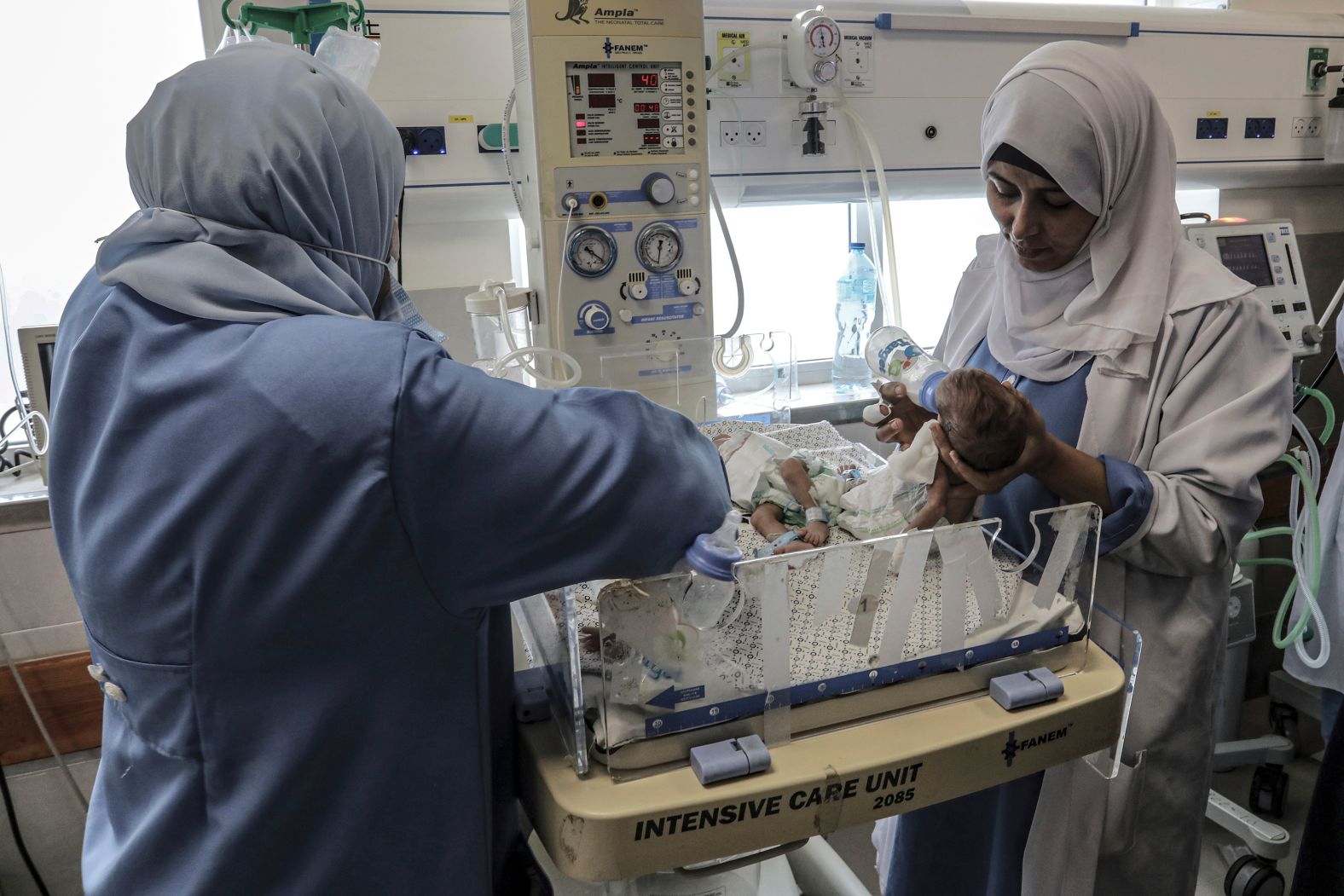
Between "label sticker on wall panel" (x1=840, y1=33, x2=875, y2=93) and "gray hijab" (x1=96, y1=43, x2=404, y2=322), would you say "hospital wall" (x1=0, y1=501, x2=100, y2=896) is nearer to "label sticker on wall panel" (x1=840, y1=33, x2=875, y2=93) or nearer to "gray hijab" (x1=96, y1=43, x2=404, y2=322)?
Result: "gray hijab" (x1=96, y1=43, x2=404, y2=322)

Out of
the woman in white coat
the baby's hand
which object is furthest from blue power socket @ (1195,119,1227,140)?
the baby's hand

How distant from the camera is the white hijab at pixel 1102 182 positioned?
53.2 inches

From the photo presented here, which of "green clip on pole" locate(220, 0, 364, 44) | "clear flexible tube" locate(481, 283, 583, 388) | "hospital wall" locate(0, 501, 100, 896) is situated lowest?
"hospital wall" locate(0, 501, 100, 896)

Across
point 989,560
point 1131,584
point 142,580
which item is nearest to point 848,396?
point 1131,584

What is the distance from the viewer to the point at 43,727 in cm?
203

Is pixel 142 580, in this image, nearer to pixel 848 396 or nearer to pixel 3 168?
pixel 3 168

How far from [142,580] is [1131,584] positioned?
1306mm

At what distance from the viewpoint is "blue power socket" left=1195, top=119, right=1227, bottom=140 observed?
2.81 metres

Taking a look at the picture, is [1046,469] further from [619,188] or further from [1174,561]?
[619,188]

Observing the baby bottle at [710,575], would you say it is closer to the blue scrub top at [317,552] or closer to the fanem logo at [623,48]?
the blue scrub top at [317,552]

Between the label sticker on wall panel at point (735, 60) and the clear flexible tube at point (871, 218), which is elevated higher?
the label sticker on wall panel at point (735, 60)

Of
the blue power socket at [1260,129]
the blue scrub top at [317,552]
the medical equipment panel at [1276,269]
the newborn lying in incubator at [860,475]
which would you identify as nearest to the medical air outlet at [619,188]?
the newborn lying in incubator at [860,475]

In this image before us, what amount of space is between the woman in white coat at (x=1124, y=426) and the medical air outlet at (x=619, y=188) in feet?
1.73

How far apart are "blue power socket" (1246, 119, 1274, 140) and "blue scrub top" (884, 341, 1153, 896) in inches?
75.5
